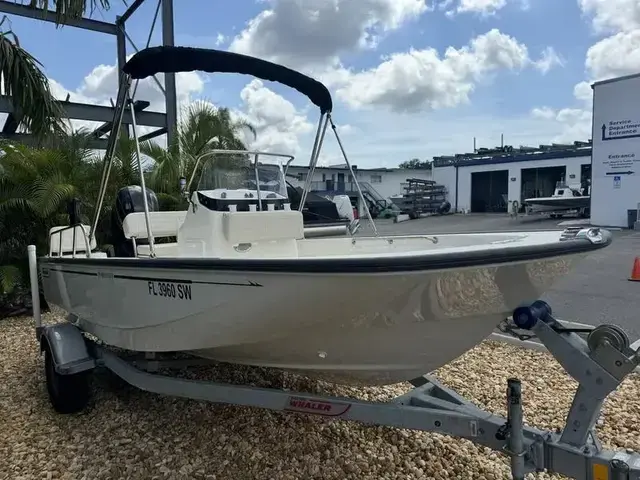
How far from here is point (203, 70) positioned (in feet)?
12.9

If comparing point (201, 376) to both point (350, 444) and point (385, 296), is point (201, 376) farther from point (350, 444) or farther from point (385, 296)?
point (385, 296)

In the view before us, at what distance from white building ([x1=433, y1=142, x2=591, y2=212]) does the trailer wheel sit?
3155 cm

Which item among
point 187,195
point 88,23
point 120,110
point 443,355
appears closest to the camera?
point 443,355

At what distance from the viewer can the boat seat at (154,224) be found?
451cm

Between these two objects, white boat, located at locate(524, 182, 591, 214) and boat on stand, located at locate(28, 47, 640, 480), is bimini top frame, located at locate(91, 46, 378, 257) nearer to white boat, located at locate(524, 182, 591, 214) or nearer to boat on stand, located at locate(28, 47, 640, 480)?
boat on stand, located at locate(28, 47, 640, 480)

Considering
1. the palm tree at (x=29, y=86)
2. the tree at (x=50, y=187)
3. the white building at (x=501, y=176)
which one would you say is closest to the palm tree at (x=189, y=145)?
the tree at (x=50, y=187)

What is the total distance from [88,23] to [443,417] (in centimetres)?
1183

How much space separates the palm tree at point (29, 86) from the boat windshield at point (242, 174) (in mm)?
2839

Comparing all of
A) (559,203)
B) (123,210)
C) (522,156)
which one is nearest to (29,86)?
(123,210)

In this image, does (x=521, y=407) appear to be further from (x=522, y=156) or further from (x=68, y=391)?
(x=522, y=156)

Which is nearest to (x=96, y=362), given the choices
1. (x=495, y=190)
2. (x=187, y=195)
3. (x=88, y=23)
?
(x=187, y=195)

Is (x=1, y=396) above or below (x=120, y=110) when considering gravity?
below

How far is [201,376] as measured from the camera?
453 centimetres

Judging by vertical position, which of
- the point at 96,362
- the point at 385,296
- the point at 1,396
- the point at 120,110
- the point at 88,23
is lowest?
the point at 1,396
